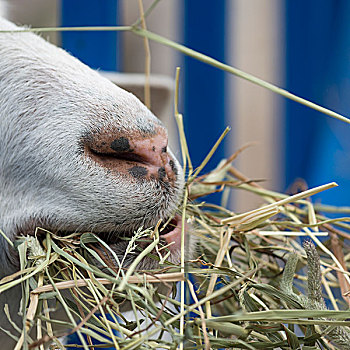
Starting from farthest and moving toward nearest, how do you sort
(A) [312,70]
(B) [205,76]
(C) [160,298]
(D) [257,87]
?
(D) [257,87] < (B) [205,76] < (A) [312,70] < (C) [160,298]

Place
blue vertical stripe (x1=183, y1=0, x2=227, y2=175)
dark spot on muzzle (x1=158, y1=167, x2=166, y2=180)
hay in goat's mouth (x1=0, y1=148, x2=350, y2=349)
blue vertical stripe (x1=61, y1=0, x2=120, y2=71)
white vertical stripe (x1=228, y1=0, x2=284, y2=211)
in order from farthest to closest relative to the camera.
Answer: white vertical stripe (x1=228, y1=0, x2=284, y2=211), blue vertical stripe (x1=183, y1=0, x2=227, y2=175), blue vertical stripe (x1=61, y1=0, x2=120, y2=71), dark spot on muzzle (x1=158, y1=167, x2=166, y2=180), hay in goat's mouth (x1=0, y1=148, x2=350, y2=349)

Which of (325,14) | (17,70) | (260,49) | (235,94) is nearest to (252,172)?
(235,94)

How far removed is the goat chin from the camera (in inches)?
19.7

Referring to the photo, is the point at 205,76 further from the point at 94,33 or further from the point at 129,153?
the point at 129,153

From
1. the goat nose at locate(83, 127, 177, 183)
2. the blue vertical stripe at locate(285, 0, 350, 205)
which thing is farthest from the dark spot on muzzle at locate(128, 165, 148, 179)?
the blue vertical stripe at locate(285, 0, 350, 205)

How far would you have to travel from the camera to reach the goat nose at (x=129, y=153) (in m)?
0.50

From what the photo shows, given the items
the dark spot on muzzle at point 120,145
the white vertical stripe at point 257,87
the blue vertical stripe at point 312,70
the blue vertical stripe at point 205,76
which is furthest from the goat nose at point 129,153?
the white vertical stripe at point 257,87

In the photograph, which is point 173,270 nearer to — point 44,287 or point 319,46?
point 44,287

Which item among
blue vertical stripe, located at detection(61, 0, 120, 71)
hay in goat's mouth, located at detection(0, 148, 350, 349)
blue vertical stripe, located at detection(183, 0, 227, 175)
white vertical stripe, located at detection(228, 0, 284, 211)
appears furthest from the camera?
white vertical stripe, located at detection(228, 0, 284, 211)

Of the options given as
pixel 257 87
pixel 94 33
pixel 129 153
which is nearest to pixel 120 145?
pixel 129 153

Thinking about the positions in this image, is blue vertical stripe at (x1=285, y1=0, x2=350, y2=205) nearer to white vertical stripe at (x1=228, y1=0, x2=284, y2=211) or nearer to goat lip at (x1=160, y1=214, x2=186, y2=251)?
white vertical stripe at (x1=228, y1=0, x2=284, y2=211)

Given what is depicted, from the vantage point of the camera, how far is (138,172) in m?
0.50

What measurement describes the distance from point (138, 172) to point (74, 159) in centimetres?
6

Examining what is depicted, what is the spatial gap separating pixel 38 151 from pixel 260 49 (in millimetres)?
2062
